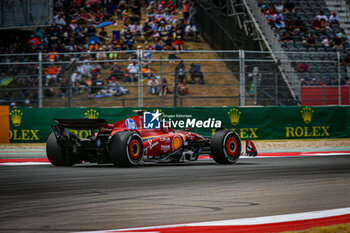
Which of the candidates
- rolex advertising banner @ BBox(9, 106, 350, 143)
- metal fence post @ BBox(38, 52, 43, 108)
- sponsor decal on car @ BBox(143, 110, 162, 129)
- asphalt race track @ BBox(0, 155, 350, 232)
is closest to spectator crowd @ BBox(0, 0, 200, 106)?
metal fence post @ BBox(38, 52, 43, 108)

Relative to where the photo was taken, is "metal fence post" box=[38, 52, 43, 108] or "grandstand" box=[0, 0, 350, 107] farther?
"grandstand" box=[0, 0, 350, 107]

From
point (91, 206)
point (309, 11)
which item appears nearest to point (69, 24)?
point (309, 11)

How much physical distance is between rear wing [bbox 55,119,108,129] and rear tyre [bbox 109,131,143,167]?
0.46 m

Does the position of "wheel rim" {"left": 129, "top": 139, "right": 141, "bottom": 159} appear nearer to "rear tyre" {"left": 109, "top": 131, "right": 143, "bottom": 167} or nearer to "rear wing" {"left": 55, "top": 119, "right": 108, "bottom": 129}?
"rear tyre" {"left": 109, "top": 131, "right": 143, "bottom": 167}

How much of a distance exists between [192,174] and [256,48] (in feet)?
60.9

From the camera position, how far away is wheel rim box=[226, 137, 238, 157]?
1218 centimetres

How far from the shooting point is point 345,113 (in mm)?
20281

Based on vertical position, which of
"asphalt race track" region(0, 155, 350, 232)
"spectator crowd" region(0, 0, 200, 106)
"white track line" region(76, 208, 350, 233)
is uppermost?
"spectator crowd" region(0, 0, 200, 106)

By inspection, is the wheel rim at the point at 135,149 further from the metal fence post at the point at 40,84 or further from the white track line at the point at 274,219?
the metal fence post at the point at 40,84

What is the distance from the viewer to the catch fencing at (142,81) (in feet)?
64.6

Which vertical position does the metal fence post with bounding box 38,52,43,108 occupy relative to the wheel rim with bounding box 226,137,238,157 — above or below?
above

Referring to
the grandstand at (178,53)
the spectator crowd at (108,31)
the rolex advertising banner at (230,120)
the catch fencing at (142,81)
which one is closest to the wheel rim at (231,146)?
the rolex advertising banner at (230,120)

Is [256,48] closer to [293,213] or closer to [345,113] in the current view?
[345,113]

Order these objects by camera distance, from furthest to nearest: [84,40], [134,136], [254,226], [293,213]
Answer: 1. [84,40]
2. [134,136]
3. [293,213]
4. [254,226]
